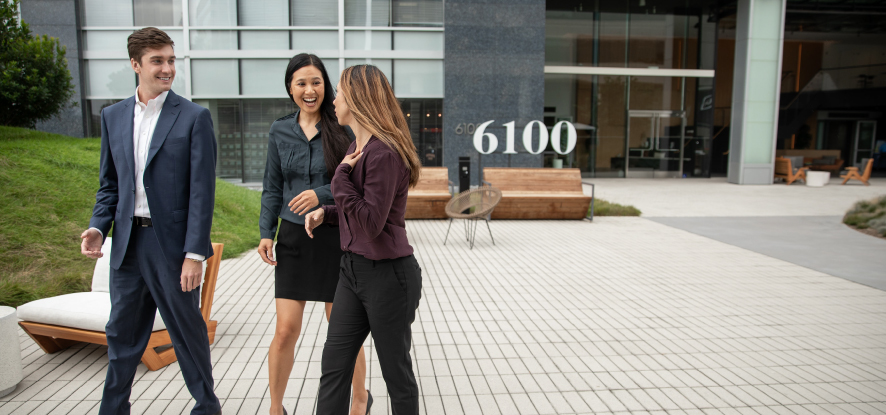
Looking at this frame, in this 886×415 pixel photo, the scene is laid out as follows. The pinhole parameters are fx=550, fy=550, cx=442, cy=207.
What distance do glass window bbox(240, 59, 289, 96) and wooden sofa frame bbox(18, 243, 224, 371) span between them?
41.9 feet

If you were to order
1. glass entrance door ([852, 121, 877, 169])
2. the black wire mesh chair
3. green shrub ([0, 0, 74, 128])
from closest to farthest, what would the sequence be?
the black wire mesh chair
green shrub ([0, 0, 74, 128])
glass entrance door ([852, 121, 877, 169])

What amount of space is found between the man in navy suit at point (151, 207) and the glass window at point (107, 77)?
15.5 meters

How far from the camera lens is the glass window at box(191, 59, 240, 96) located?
51.0 ft

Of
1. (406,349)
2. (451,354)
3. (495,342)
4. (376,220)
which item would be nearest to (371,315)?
(406,349)

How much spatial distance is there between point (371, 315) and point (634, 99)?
22.1 m

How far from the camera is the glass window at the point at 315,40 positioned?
15.8 metres

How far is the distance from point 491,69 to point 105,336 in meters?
14.0

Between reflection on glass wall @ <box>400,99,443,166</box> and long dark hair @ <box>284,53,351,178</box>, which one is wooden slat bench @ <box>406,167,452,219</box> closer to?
reflection on glass wall @ <box>400,99,443,166</box>

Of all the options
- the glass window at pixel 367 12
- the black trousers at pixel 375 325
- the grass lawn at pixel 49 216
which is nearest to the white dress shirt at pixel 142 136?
the black trousers at pixel 375 325

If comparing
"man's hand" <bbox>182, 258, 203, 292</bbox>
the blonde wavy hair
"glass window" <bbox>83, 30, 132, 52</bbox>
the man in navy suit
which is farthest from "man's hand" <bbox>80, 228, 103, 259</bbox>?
"glass window" <bbox>83, 30, 132, 52</bbox>

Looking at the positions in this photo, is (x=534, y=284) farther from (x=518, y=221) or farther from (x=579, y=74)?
(x=579, y=74)

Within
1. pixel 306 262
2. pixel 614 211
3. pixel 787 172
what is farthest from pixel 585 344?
pixel 787 172

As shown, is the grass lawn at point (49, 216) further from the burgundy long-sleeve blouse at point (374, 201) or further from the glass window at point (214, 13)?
the glass window at point (214, 13)

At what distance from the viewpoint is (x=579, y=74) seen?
21594 mm
